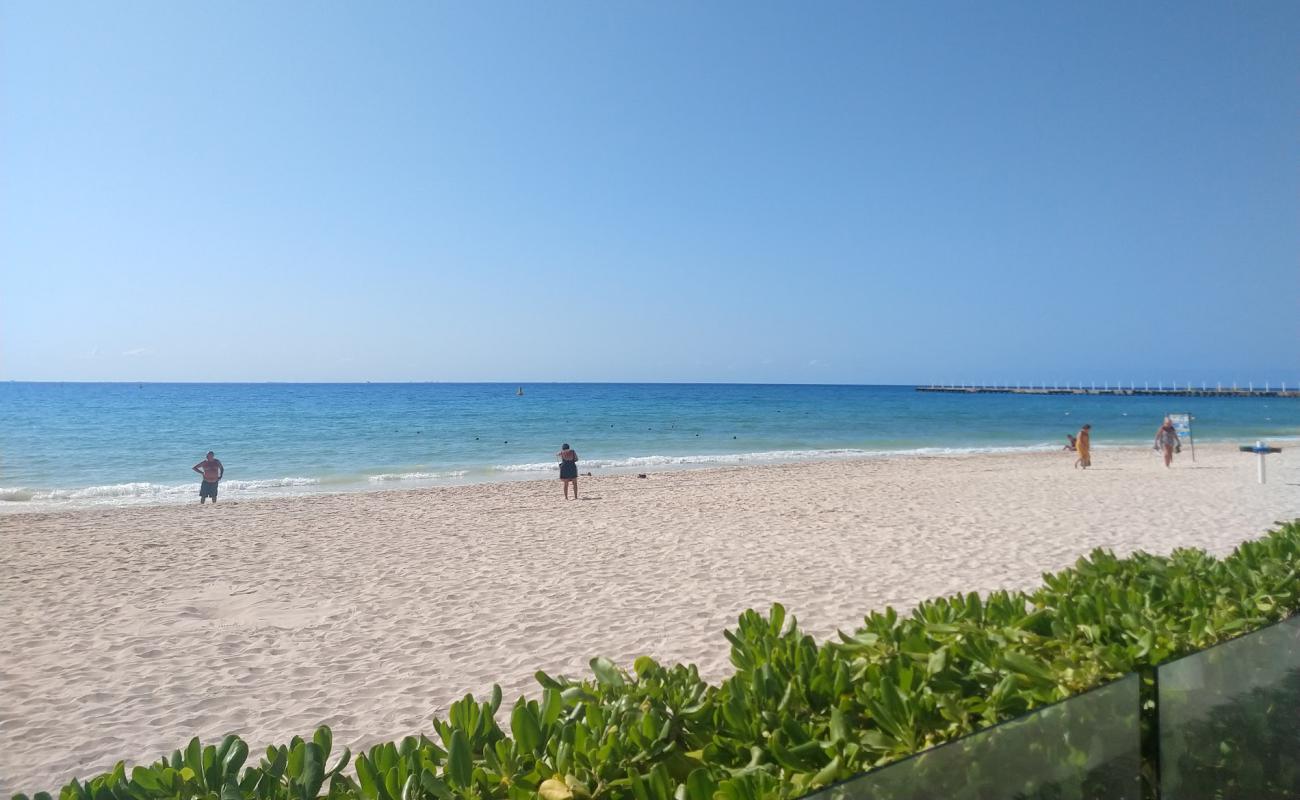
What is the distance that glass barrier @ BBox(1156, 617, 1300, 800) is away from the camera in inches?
63.4

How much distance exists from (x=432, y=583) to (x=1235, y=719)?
743cm

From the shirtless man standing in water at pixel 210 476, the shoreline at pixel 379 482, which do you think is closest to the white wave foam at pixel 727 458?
the shoreline at pixel 379 482

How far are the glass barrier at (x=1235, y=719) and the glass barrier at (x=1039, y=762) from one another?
0.15 m

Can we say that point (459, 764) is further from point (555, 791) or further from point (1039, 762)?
point (1039, 762)

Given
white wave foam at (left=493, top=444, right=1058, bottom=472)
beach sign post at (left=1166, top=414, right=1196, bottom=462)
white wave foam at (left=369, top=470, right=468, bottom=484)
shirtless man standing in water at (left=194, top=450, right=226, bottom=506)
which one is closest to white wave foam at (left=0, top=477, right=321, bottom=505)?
white wave foam at (left=369, top=470, right=468, bottom=484)

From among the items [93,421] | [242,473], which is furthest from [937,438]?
[93,421]

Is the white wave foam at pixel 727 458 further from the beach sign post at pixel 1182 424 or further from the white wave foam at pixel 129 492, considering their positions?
the beach sign post at pixel 1182 424

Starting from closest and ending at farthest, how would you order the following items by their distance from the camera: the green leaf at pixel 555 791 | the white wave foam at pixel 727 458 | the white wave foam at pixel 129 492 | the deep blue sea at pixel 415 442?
the green leaf at pixel 555 791
the white wave foam at pixel 129 492
the deep blue sea at pixel 415 442
the white wave foam at pixel 727 458

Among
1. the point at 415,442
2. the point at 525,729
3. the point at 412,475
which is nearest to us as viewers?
the point at 525,729

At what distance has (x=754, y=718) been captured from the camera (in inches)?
68.6

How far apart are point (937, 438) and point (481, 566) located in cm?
3424

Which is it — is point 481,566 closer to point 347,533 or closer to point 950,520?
point 347,533

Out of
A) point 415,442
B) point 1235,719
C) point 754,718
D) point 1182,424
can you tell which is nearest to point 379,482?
point 415,442

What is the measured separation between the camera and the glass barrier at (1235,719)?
5.29ft
